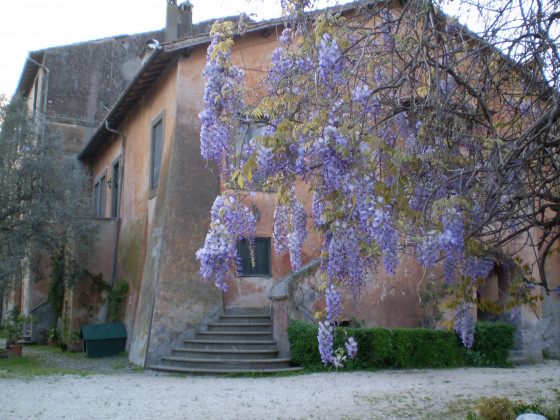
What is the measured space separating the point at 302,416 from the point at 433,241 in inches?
113

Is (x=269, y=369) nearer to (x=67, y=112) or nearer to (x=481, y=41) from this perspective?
Answer: (x=481, y=41)

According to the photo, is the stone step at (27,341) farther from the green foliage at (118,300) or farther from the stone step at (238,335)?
the stone step at (238,335)

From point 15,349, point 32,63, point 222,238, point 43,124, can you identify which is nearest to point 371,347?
point 222,238

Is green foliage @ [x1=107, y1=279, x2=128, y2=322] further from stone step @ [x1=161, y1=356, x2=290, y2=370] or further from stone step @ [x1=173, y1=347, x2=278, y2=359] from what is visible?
stone step @ [x1=161, y1=356, x2=290, y2=370]

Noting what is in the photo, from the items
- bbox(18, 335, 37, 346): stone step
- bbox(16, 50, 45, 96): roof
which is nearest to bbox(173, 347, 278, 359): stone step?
bbox(18, 335, 37, 346): stone step

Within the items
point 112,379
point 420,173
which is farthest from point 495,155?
point 112,379

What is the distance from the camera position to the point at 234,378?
28.4 feet

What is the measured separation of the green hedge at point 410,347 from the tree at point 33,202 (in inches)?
243

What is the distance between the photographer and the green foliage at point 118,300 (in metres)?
13.0

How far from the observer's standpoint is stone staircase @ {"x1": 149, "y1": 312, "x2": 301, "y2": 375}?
9.11 metres

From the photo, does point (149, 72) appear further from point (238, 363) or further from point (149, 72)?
point (238, 363)

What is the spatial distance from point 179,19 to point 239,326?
32.1 ft

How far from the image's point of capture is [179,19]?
15820 millimetres

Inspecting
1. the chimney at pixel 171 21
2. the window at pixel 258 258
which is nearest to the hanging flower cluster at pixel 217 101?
the window at pixel 258 258
